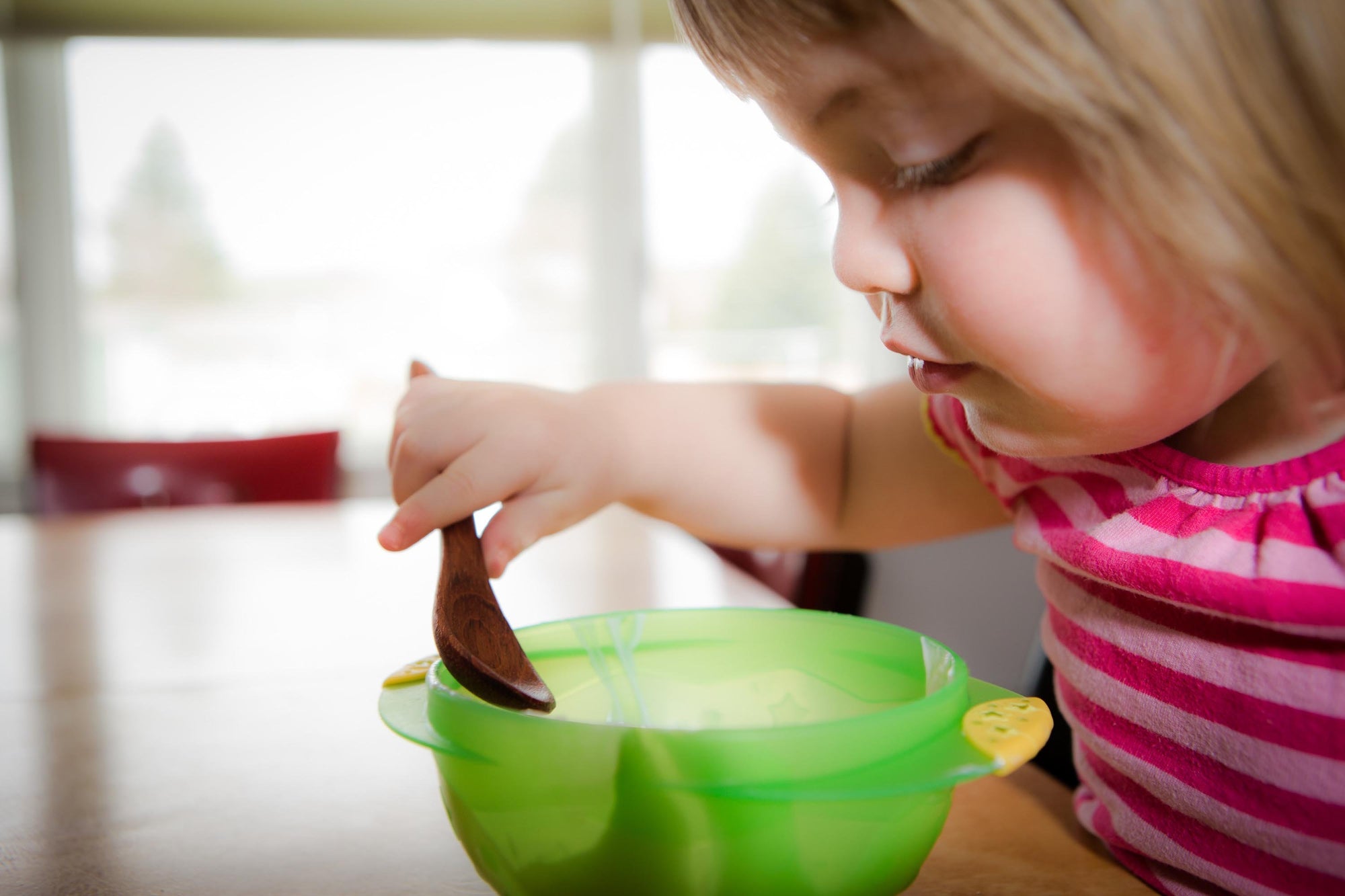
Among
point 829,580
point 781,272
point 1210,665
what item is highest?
point 781,272

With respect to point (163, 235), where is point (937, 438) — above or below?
below

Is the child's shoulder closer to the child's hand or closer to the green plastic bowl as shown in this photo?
the green plastic bowl

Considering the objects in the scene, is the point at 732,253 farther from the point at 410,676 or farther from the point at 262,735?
the point at 410,676

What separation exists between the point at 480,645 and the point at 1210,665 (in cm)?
27

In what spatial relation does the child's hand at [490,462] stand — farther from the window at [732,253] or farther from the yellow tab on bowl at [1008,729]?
the window at [732,253]

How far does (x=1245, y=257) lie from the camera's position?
11.7 inches

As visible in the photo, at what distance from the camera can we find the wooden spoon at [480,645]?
0.32 m

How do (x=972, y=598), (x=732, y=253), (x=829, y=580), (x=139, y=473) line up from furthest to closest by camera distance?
(x=732, y=253) < (x=139, y=473) < (x=829, y=580) < (x=972, y=598)

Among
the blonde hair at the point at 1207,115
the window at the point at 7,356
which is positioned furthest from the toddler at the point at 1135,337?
the window at the point at 7,356

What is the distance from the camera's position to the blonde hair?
11.0 inches

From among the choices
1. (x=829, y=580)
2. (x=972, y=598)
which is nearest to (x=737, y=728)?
(x=972, y=598)

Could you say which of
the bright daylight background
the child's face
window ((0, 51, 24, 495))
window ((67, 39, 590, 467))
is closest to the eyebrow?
the child's face

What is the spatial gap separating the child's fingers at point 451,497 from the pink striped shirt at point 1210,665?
25cm

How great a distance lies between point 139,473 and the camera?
1.89 m
